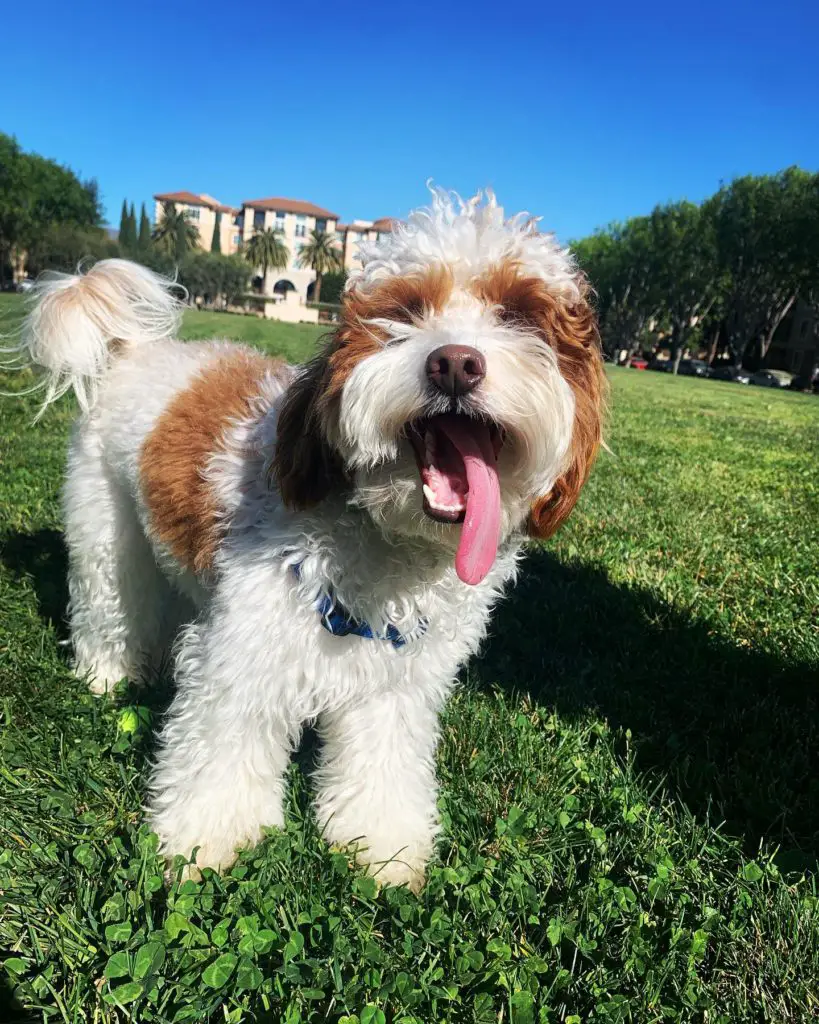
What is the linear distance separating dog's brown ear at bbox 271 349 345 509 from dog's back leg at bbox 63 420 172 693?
140 cm

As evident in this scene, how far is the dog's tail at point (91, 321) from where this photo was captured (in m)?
3.45

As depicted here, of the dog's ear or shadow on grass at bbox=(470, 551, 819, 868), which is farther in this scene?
shadow on grass at bbox=(470, 551, 819, 868)

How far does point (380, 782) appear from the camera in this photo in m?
2.66

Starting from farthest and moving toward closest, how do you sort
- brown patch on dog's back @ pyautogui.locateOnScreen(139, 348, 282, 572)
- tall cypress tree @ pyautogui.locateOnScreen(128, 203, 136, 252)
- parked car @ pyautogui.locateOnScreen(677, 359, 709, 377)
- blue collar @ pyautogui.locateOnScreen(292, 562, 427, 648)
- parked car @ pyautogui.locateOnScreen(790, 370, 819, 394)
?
tall cypress tree @ pyautogui.locateOnScreen(128, 203, 136, 252) → parked car @ pyautogui.locateOnScreen(677, 359, 709, 377) → parked car @ pyautogui.locateOnScreen(790, 370, 819, 394) → brown patch on dog's back @ pyautogui.locateOnScreen(139, 348, 282, 572) → blue collar @ pyautogui.locateOnScreen(292, 562, 427, 648)

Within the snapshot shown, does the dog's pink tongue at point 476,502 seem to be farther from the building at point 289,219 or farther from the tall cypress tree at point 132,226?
the building at point 289,219

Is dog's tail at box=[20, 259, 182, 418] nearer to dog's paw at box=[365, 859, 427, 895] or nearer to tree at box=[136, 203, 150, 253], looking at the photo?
dog's paw at box=[365, 859, 427, 895]

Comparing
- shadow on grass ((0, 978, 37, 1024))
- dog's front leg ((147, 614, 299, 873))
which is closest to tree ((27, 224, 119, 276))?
dog's front leg ((147, 614, 299, 873))

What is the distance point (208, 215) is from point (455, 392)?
138m

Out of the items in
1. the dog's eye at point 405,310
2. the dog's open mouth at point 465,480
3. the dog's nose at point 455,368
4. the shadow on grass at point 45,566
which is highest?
the dog's eye at point 405,310

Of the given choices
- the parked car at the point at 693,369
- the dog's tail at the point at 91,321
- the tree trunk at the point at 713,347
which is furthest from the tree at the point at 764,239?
the dog's tail at the point at 91,321

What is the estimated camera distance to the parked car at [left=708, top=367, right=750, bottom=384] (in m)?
54.3

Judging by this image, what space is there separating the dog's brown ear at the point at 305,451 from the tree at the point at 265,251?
105061 millimetres

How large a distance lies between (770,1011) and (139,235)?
10695 centimetres

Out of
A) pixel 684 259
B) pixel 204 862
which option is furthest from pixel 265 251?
pixel 204 862
